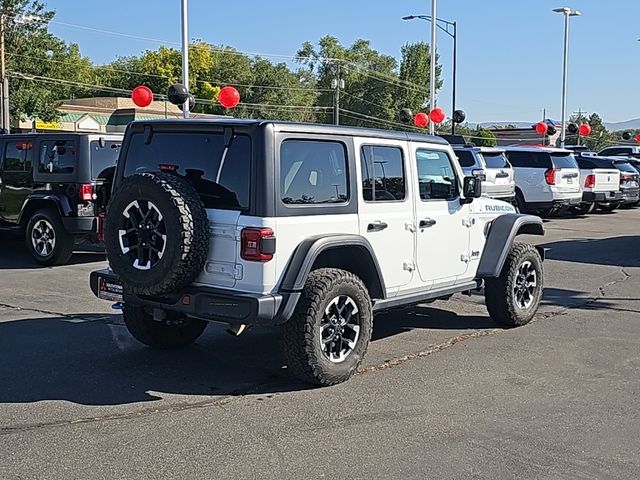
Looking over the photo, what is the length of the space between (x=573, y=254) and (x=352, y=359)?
8.74 meters

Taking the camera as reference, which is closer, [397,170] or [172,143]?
[172,143]

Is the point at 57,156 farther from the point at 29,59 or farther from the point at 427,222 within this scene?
the point at 29,59

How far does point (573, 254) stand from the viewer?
1380 cm

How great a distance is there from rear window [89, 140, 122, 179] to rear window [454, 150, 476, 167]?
385 inches

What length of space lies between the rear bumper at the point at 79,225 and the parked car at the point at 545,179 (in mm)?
12322

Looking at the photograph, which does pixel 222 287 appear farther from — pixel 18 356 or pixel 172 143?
→ pixel 18 356

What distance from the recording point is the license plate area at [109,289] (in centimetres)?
625

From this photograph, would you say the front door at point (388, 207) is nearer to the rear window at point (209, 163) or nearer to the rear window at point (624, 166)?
the rear window at point (209, 163)

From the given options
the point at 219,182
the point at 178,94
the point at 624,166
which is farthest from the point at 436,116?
the point at 219,182

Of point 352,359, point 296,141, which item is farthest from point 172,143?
point 352,359

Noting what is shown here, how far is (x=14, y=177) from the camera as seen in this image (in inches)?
476

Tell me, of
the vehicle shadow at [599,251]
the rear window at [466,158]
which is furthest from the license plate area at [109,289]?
the rear window at [466,158]

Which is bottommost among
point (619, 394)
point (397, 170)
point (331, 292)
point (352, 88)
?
point (619, 394)

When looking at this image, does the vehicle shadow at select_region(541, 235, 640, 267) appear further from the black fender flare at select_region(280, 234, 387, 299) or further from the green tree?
the green tree
